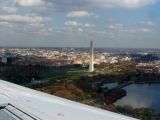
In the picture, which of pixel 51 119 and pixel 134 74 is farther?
pixel 134 74

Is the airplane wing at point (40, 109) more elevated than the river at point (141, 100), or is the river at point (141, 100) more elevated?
the airplane wing at point (40, 109)

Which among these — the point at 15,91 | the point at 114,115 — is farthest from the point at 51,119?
the point at 15,91

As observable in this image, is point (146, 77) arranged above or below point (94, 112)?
below

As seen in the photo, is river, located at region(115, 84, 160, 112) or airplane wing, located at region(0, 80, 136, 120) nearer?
airplane wing, located at region(0, 80, 136, 120)

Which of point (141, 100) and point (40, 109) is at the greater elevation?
point (40, 109)

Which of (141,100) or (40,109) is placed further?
(141,100)

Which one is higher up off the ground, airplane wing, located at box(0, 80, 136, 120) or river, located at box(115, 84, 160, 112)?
airplane wing, located at box(0, 80, 136, 120)

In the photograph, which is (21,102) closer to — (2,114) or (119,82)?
(2,114)

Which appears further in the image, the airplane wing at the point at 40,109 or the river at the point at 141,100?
the river at the point at 141,100
